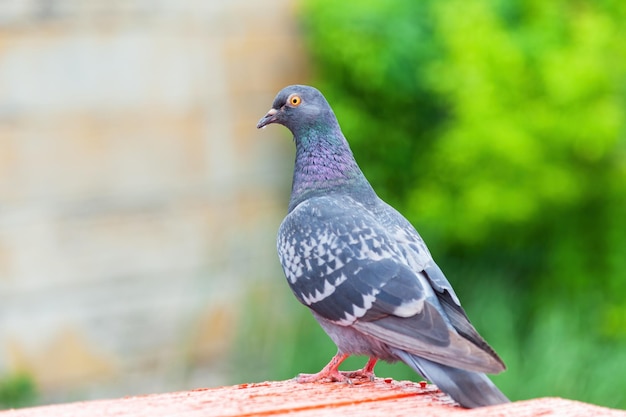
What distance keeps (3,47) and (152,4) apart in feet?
4.38

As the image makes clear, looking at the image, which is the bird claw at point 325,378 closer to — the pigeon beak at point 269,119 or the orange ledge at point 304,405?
the orange ledge at point 304,405

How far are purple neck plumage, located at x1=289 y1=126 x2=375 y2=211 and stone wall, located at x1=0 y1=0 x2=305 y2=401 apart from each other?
12.2 feet

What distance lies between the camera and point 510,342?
271 inches

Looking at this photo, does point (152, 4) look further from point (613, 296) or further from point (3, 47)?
point (613, 296)

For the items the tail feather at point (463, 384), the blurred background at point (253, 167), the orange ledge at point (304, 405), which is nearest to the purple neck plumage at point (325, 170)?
the tail feather at point (463, 384)

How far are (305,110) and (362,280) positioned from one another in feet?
2.67

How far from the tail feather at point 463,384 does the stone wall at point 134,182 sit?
4.52 m

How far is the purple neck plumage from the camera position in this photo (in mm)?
3762

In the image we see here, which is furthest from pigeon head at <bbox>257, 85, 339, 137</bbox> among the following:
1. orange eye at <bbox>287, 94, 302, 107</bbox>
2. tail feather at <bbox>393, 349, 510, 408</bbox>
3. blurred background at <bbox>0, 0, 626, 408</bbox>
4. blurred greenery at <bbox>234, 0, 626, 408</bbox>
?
blurred background at <bbox>0, 0, 626, 408</bbox>

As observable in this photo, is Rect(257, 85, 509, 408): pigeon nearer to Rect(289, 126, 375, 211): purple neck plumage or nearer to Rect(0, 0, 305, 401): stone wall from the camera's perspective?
Rect(289, 126, 375, 211): purple neck plumage

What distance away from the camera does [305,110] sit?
388 centimetres

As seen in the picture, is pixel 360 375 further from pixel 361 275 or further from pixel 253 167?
pixel 253 167

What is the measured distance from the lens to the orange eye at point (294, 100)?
3.89 metres

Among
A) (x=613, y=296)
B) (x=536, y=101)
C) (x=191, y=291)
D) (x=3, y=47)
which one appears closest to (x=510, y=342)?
(x=613, y=296)
